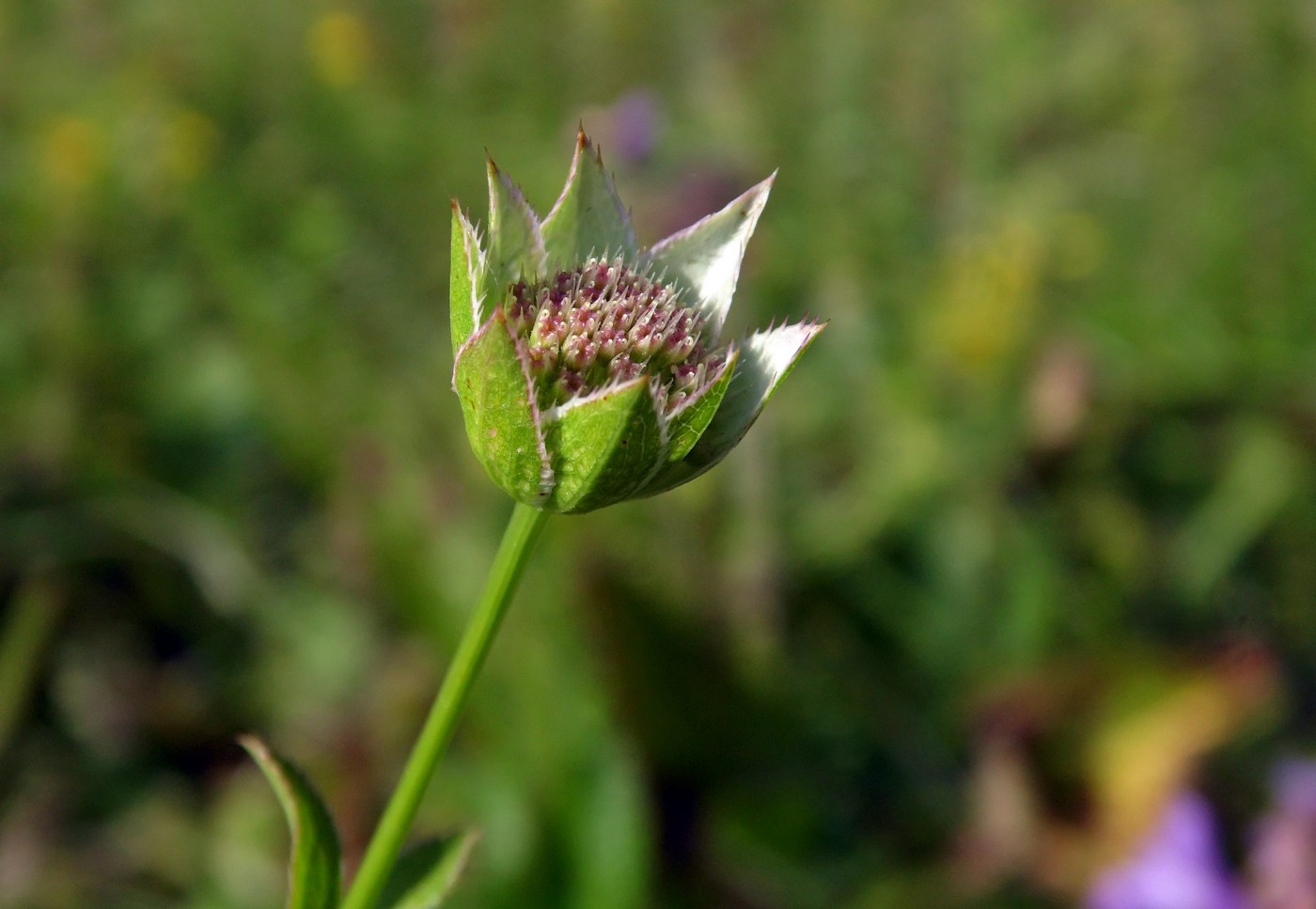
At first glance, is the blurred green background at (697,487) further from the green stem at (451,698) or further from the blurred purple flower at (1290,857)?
the green stem at (451,698)

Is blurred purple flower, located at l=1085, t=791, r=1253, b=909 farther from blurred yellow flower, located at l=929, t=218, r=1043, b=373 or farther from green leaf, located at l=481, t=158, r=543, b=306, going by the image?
green leaf, located at l=481, t=158, r=543, b=306

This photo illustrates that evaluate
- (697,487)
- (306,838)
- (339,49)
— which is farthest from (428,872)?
(339,49)

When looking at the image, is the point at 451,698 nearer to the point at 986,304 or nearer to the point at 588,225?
the point at 588,225

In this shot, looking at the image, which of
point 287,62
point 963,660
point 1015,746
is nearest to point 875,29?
point 287,62

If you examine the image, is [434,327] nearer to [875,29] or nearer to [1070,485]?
[1070,485]

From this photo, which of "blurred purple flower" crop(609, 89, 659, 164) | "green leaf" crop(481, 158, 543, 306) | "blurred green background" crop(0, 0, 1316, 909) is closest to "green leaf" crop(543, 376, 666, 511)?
"green leaf" crop(481, 158, 543, 306)

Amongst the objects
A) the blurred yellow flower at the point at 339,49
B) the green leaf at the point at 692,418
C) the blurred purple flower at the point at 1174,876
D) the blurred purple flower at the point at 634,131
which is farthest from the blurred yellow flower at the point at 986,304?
the green leaf at the point at 692,418
